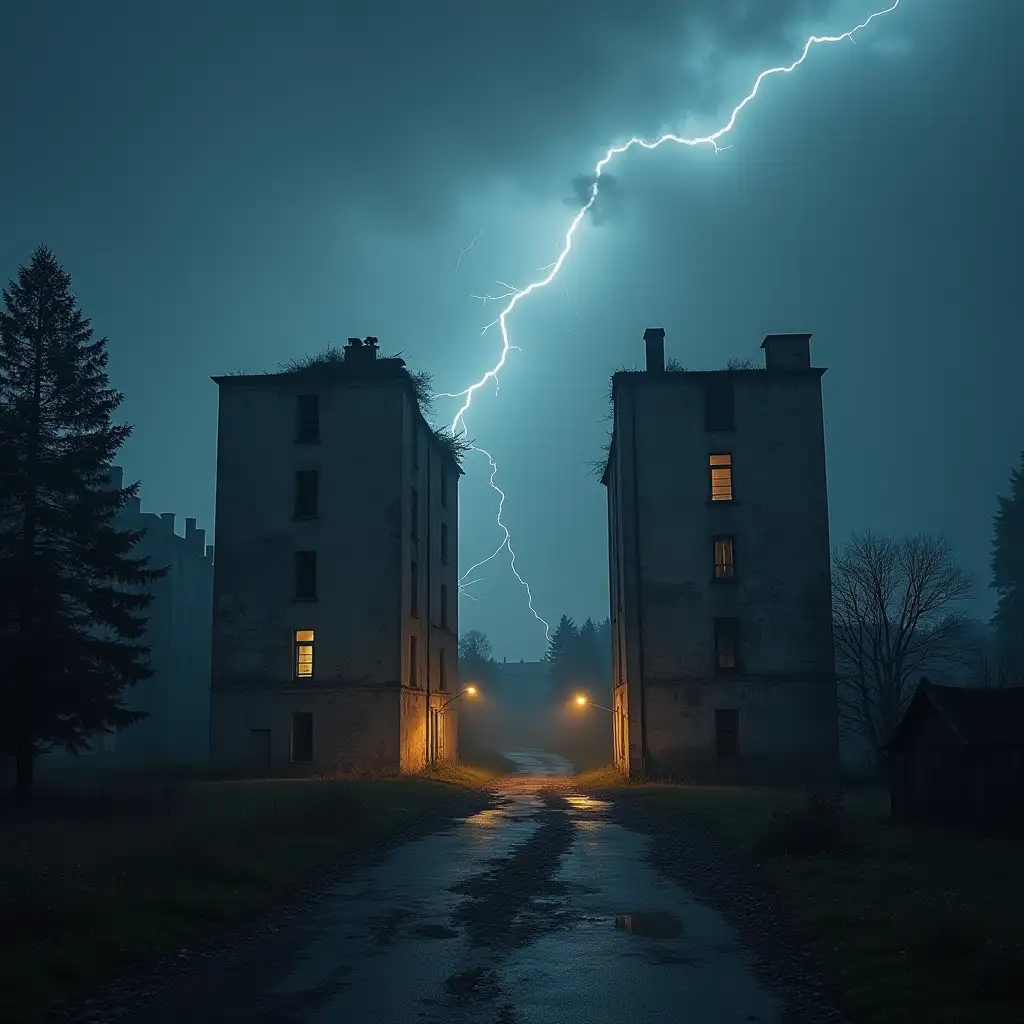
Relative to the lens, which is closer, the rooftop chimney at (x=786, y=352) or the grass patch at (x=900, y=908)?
the grass patch at (x=900, y=908)

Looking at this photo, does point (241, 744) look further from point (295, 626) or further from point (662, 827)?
point (662, 827)

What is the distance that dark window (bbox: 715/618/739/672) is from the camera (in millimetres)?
46469

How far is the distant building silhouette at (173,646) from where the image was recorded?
80.0 m

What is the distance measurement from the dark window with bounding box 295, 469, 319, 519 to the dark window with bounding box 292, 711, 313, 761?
8.65 meters

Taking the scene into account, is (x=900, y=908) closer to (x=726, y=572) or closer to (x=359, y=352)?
(x=726, y=572)

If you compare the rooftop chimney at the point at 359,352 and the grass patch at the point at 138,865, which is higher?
the rooftop chimney at the point at 359,352

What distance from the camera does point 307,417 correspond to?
49.3 metres

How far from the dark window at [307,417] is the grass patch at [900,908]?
27.8 metres

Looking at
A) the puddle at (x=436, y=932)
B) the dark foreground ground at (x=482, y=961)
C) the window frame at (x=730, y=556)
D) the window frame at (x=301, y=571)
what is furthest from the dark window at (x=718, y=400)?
the puddle at (x=436, y=932)

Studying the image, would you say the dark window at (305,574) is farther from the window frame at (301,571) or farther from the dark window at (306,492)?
the dark window at (306,492)

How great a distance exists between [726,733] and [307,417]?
2245 centimetres

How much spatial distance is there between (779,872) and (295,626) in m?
32.4

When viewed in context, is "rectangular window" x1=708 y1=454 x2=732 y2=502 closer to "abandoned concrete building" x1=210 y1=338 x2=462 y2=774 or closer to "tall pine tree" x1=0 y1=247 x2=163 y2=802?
"abandoned concrete building" x1=210 y1=338 x2=462 y2=774

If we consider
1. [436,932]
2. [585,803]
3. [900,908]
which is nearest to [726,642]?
[585,803]
